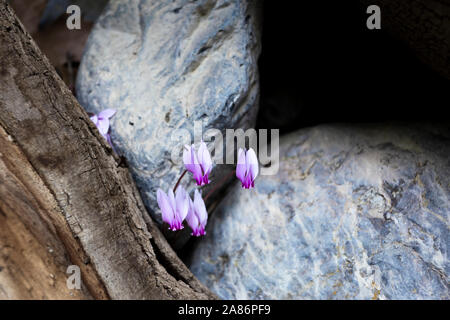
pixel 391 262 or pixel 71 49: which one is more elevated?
pixel 71 49

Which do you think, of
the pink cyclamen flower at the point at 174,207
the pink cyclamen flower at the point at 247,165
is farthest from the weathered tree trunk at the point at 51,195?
the pink cyclamen flower at the point at 247,165

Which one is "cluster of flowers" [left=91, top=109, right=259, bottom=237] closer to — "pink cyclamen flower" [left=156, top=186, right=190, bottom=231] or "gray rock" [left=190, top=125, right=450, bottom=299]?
"pink cyclamen flower" [left=156, top=186, right=190, bottom=231]

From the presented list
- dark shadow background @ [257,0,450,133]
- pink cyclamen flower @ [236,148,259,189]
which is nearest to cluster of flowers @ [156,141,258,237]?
pink cyclamen flower @ [236,148,259,189]

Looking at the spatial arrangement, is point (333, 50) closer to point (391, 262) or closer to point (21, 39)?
point (391, 262)

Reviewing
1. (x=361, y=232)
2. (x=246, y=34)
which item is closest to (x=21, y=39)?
(x=246, y=34)

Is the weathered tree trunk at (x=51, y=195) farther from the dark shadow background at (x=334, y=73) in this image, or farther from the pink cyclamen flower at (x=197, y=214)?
the dark shadow background at (x=334, y=73)
